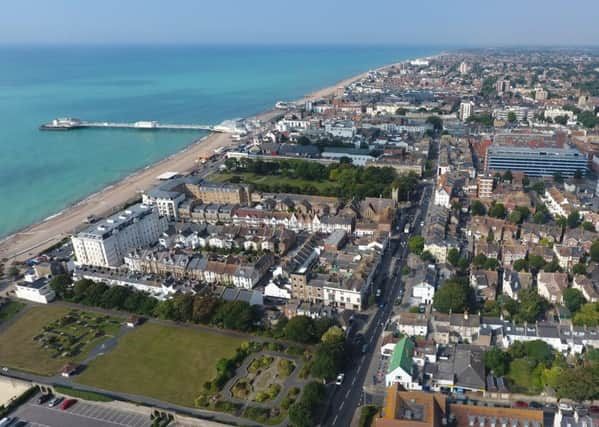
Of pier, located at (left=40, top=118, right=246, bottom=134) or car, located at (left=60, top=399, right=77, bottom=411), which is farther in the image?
pier, located at (left=40, top=118, right=246, bottom=134)

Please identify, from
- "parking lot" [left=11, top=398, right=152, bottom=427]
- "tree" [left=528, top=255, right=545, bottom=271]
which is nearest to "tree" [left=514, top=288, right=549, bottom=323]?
"tree" [left=528, top=255, right=545, bottom=271]

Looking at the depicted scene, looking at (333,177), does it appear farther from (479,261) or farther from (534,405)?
(534,405)

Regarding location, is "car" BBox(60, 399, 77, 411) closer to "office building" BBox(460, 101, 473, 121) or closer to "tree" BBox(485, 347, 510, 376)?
"tree" BBox(485, 347, 510, 376)

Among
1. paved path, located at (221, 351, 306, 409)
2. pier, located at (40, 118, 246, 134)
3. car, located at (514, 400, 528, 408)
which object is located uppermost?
pier, located at (40, 118, 246, 134)

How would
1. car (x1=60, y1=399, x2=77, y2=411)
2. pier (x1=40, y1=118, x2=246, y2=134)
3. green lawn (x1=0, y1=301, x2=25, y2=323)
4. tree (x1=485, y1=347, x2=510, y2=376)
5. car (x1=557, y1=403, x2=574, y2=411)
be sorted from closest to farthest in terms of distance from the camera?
1. car (x1=557, y1=403, x2=574, y2=411)
2. car (x1=60, y1=399, x2=77, y2=411)
3. tree (x1=485, y1=347, x2=510, y2=376)
4. green lawn (x1=0, y1=301, x2=25, y2=323)
5. pier (x1=40, y1=118, x2=246, y2=134)

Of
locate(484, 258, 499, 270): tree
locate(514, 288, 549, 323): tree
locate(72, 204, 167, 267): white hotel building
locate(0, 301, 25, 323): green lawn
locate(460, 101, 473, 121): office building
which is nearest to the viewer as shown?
locate(514, 288, 549, 323): tree

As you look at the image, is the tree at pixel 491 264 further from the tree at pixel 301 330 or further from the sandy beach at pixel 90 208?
the sandy beach at pixel 90 208

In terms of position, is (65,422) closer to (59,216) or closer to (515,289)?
(515,289)
